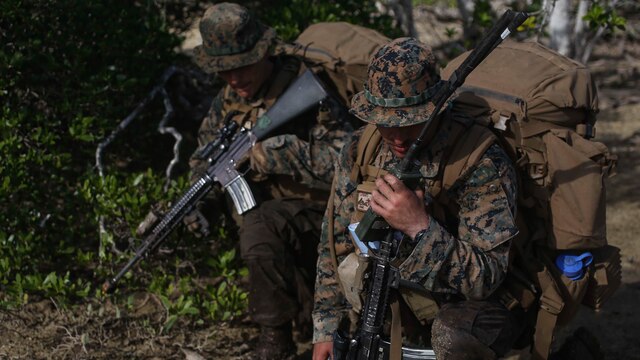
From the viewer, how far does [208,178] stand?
452cm

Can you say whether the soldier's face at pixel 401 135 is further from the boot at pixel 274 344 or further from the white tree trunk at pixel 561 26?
the white tree trunk at pixel 561 26

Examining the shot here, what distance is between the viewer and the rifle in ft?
14.3

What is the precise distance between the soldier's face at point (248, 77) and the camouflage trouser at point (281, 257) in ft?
2.00

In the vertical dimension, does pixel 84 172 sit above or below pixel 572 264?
above

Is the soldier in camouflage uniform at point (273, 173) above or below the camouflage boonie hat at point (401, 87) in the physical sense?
below

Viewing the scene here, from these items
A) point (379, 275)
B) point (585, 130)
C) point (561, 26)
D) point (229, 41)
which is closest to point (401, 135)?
point (379, 275)

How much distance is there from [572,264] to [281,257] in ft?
4.65

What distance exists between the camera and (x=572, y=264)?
3574 mm

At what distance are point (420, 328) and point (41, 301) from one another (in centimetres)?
237

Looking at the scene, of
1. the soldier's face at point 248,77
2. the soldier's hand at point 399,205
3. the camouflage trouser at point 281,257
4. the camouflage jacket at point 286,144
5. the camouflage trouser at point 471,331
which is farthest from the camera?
the soldier's face at point 248,77

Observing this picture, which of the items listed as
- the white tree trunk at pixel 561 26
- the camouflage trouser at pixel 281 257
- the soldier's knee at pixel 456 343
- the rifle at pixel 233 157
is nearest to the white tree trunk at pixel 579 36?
the white tree trunk at pixel 561 26

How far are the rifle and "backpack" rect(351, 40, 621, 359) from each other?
0.97 metres

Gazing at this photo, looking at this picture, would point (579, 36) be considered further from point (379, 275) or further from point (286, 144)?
point (379, 275)

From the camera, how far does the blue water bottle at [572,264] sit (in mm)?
3570
